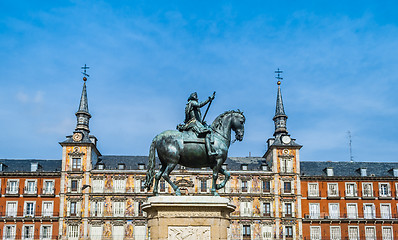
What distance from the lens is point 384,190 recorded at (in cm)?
6575

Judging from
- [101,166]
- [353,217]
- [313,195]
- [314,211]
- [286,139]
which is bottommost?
[353,217]

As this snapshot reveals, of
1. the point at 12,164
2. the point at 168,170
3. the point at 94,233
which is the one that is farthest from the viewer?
the point at 12,164

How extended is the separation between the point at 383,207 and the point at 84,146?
39486 mm

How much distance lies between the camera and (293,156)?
65938 millimetres

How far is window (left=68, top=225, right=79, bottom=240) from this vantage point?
6216 cm

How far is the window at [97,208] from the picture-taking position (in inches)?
2488

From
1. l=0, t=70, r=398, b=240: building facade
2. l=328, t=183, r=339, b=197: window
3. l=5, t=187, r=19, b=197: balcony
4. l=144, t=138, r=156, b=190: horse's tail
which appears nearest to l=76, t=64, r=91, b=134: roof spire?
l=0, t=70, r=398, b=240: building facade

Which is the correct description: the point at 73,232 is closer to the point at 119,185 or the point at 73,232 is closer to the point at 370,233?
the point at 119,185

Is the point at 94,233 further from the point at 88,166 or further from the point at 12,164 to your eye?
the point at 12,164

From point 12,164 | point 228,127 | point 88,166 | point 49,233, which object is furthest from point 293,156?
point 228,127

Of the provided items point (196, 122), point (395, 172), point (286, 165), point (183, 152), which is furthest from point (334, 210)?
point (183, 152)

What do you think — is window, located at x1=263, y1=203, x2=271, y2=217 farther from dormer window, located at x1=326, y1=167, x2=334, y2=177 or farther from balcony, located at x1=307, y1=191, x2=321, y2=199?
dormer window, located at x1=326, y1=167, x2=334, y2=177

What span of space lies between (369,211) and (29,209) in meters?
43.5

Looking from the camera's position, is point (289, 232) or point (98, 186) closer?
point (289, 232)
